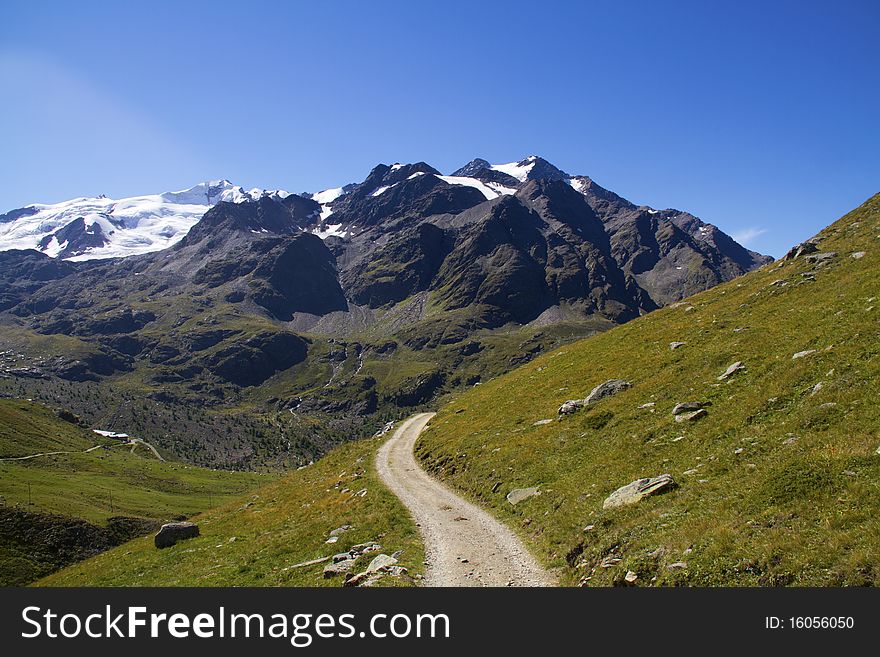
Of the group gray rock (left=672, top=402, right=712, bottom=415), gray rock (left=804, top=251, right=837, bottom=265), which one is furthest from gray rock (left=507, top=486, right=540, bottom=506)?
gray rock (left=804, top=251, right=837, bottom=265)

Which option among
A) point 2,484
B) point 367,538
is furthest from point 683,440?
point 2,484

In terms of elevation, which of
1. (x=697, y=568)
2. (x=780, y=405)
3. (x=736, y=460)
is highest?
(x=780, y=405)

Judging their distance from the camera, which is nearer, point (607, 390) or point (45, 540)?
point (607, 390)

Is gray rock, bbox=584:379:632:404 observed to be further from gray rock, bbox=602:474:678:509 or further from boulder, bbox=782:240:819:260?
boulder, bbox=782:240:819:260

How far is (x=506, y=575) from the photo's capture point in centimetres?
1866

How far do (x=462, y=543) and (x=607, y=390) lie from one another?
18.9 meters

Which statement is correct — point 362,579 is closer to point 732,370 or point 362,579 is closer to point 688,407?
point 688,407

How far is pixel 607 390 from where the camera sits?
36.6 metres

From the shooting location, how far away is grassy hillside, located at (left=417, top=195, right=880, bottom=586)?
13.4m

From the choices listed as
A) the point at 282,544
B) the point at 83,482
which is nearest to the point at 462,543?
the point at 282,544
